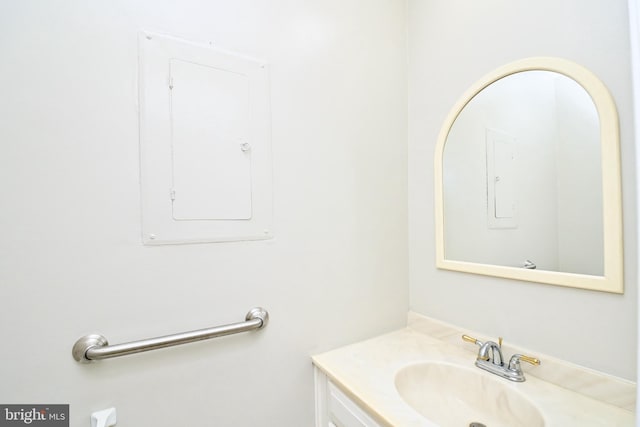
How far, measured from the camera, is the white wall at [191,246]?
0.70 metres

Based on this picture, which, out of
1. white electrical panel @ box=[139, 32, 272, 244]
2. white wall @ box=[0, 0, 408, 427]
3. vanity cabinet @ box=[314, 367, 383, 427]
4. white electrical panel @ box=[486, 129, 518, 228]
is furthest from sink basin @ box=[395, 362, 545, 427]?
white electrical panel @ box=[139, 32, 272, 244]

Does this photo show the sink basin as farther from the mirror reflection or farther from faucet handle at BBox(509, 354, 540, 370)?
the mirror reflection

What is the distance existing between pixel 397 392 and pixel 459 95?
1141 millimetres

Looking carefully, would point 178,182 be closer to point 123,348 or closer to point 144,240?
point 144,240

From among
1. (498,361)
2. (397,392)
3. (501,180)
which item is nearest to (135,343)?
(397,392)

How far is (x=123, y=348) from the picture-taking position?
29.3 inches

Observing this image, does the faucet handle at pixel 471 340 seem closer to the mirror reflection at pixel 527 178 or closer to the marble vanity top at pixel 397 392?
the marble vanity top at pixel 397 392

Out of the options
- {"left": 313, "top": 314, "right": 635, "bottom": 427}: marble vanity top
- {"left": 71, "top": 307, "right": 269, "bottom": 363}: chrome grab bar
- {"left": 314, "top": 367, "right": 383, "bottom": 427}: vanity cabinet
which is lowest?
{"left": 314, "top": 367, "right": 383, "bottom": 427}: vanity cabinet

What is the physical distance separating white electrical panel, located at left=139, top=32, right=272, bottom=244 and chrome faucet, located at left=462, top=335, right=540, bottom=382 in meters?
0.87

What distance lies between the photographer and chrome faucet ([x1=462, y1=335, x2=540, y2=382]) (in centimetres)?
91

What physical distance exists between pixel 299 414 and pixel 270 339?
33 centimetres

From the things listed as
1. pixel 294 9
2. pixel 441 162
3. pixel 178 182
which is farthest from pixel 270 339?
pixel 294 9

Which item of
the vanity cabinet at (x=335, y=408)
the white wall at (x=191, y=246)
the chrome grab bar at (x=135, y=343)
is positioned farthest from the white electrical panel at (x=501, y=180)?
the chrome grab bar at (x=135, y=343)

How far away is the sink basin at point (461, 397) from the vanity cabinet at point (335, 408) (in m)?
0.17
